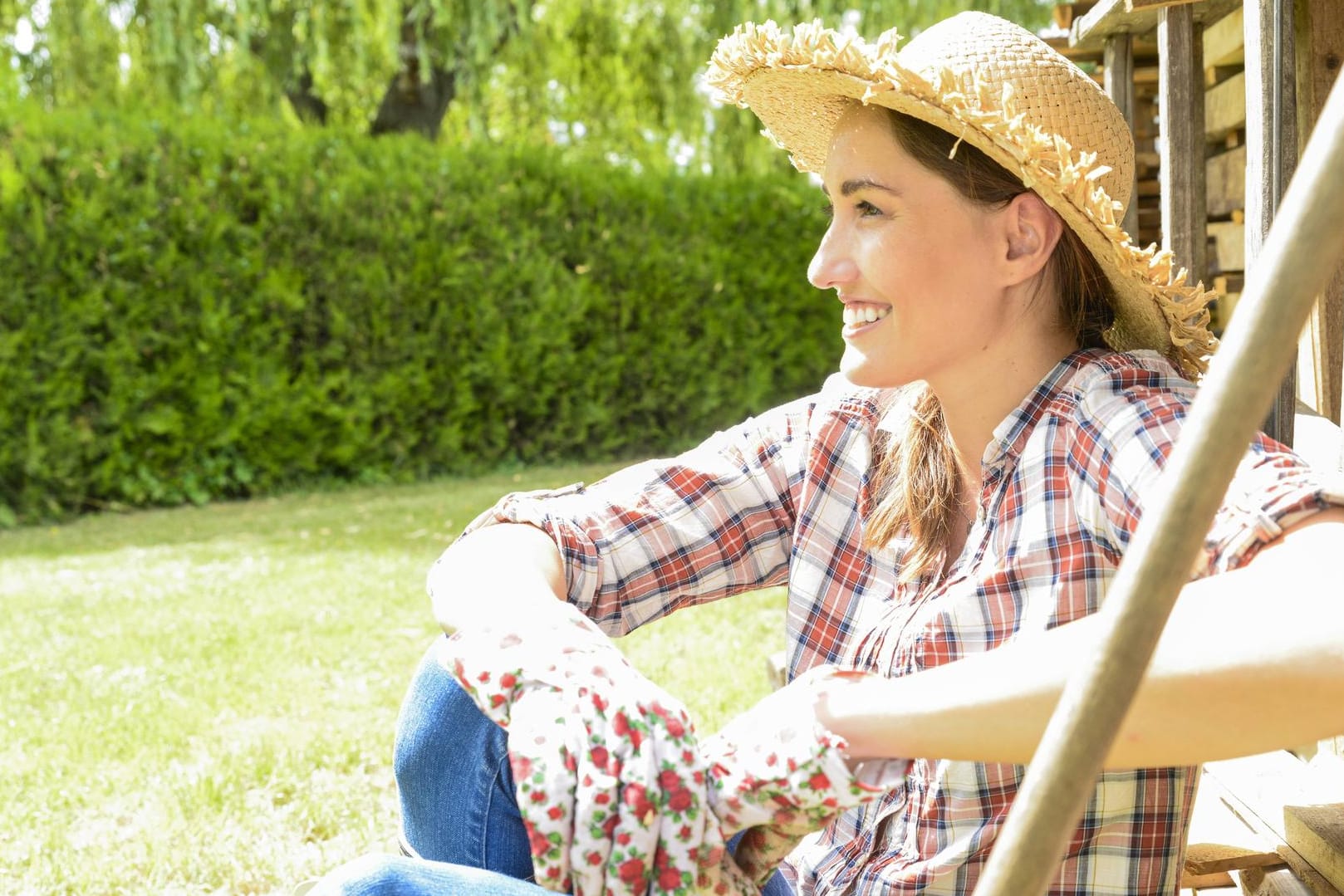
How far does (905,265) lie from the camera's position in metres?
1.70

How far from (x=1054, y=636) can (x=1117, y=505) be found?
336 millimetres

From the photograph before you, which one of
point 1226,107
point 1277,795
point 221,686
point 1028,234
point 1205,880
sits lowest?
point 221,686

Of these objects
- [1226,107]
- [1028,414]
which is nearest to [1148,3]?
[1028,414]

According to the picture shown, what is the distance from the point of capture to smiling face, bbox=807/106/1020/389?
5.59 ft

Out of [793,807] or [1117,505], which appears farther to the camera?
[1117,505]

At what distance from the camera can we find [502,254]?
905 cm

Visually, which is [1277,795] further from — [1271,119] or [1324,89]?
[1324,89]

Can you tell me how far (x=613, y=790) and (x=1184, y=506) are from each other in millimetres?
639

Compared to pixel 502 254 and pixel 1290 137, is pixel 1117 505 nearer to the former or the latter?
pixel 1290 137

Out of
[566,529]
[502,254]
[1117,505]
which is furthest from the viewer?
[502,254]

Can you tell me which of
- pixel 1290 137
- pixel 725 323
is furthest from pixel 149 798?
pixel 725 323

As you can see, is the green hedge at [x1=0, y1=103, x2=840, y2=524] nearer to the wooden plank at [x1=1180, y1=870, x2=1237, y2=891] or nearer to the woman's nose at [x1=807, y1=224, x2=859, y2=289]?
the woman's nose at [x1=807, y1=224, x2=859, y2=289]

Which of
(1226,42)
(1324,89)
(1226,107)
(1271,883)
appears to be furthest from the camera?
(1226,107)

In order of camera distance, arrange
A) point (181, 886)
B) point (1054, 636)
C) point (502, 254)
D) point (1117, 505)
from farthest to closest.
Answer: point (502, 254)
point (181, 886)
point (1117, 505)
point (1054, 636)
